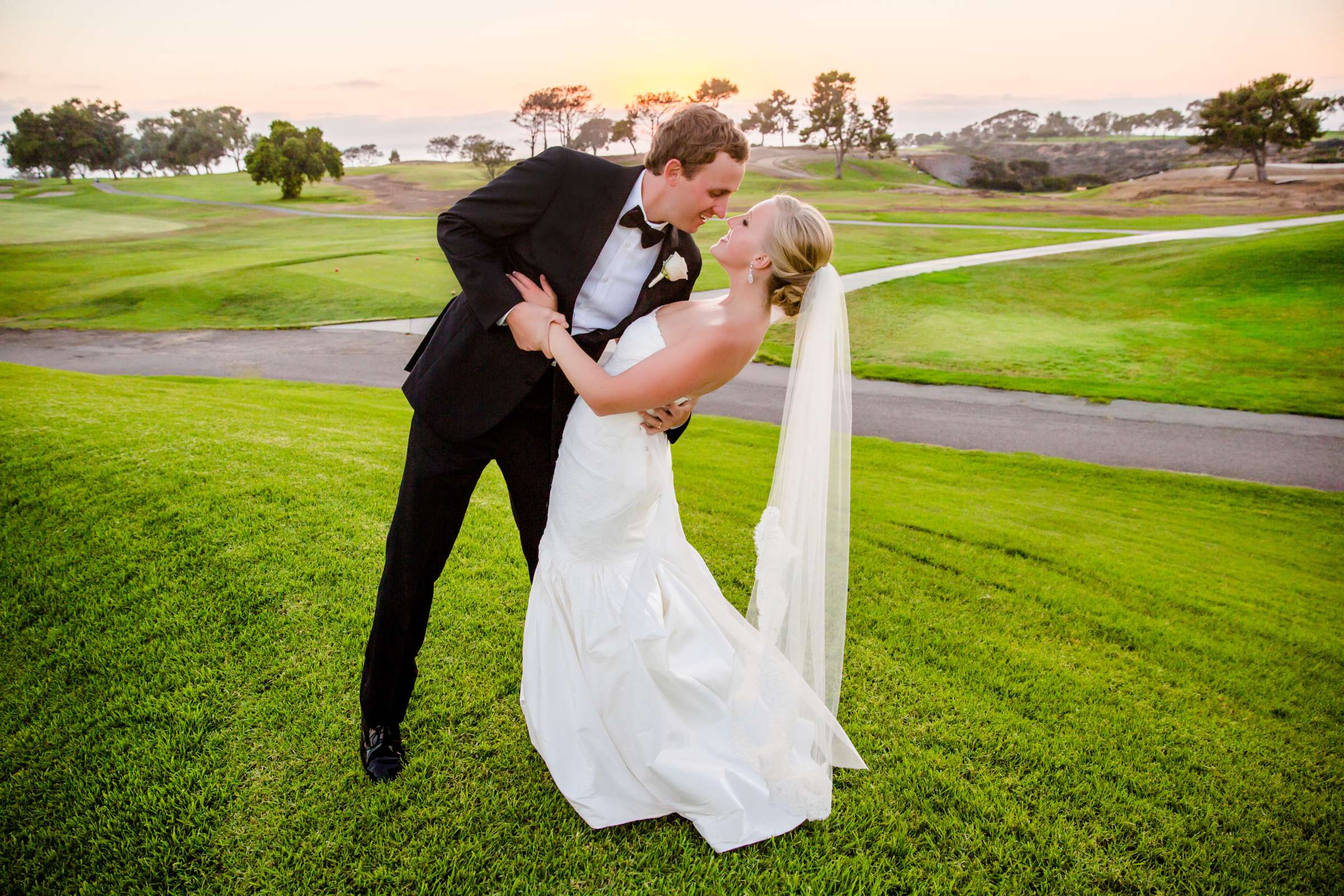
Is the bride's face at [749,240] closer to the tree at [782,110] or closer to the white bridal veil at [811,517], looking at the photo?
the white bridal veil at [811,517]

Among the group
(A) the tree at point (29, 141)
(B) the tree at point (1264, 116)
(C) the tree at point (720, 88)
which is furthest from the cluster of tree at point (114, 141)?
(B) the tree at point (1264, 116)

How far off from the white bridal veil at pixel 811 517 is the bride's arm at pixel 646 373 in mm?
397

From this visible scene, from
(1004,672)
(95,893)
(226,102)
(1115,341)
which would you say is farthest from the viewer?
(226,102)

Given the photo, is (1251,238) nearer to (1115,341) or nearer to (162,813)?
(1115,341)

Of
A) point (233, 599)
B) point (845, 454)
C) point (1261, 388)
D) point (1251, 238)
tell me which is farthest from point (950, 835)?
point (1251, 238)

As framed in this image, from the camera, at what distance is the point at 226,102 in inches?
2817

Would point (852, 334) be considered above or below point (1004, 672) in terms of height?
above

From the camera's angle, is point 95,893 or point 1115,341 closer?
point 95,893

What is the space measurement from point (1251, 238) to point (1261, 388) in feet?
52.7

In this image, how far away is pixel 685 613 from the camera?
2830 millimetres

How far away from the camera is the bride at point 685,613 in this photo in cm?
252

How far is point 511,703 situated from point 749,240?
232 centimetres

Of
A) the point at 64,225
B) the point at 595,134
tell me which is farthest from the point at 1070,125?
the point at 64,225

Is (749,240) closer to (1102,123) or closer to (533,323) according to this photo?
(533,323)
